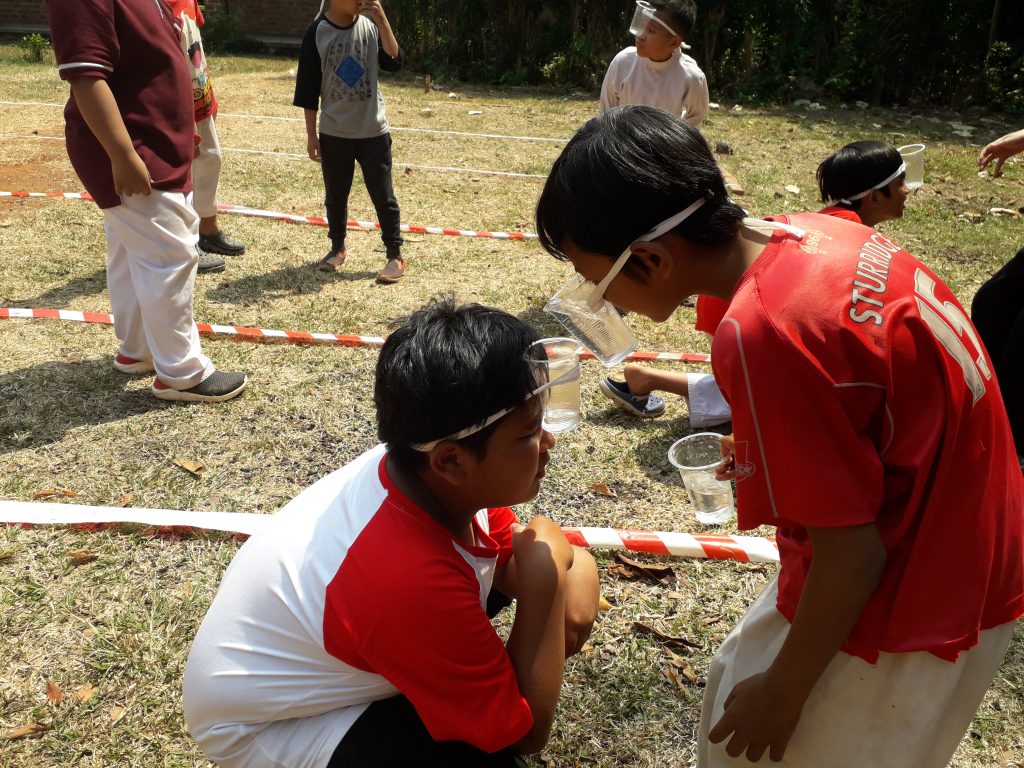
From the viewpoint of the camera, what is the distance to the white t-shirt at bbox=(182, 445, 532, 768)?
1686 millimetres

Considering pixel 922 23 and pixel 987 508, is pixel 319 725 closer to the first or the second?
pixel 987 508

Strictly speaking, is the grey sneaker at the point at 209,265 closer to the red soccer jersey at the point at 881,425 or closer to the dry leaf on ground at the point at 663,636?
the dry leaf on ground at the point at 663,636

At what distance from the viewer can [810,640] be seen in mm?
1458

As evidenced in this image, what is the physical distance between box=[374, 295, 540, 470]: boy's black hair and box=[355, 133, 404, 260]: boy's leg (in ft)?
13.9

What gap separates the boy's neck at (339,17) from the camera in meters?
5.57

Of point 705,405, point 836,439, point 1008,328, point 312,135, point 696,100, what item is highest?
point 836,439

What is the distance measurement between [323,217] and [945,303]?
6.39 m

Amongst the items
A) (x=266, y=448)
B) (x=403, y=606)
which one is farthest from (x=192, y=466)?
(x=403, y=606)

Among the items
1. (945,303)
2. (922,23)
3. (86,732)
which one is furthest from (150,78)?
(922,23)

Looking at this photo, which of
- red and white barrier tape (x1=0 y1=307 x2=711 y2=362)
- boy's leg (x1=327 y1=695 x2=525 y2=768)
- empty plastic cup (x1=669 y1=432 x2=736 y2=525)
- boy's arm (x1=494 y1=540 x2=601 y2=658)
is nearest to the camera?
boy's leg (x1=327 y1=695 x2=525 y2=768)

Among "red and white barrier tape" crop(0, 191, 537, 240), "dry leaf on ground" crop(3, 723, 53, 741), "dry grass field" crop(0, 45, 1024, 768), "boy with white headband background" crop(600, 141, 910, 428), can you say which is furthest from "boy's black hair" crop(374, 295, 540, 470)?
"red and white barrier tape" crop(0, 191, 537, 240)

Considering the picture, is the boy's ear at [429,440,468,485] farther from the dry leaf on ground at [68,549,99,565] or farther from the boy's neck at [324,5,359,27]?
the boy's neck at [324,5,359,27]

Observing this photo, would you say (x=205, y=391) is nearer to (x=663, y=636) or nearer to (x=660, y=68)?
(x=663, y=636)

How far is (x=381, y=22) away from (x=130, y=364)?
281cm
